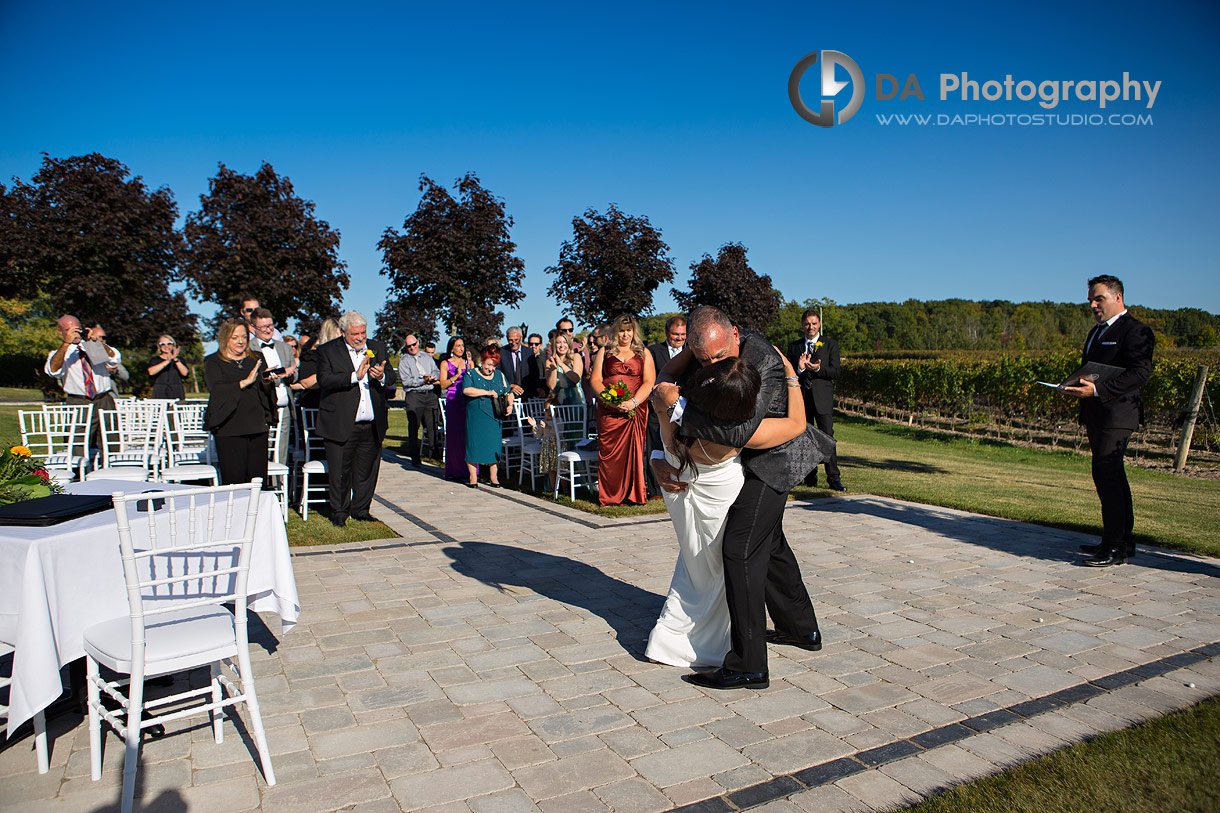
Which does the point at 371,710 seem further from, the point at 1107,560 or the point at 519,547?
the point at 1107,560

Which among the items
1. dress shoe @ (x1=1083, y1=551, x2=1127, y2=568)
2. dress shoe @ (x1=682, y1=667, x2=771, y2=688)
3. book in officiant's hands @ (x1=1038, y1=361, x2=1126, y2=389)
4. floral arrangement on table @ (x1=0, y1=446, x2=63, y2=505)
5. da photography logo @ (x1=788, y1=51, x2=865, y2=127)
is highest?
da photography logo @ (x1=788, y1=51, x2=865, y2=127)

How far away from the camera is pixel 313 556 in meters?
6.37

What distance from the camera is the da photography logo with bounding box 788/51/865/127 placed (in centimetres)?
980

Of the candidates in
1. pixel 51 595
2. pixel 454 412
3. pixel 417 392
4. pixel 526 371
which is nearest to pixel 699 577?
pixel 51 595

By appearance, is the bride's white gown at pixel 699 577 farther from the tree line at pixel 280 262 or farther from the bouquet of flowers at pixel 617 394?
the tree line at pixel 280 262

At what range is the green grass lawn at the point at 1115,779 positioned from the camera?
8.81ft

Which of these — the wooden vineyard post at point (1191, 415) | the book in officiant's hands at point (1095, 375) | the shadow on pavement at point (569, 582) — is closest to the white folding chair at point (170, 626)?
the shadow on pavement at point (569, 582)

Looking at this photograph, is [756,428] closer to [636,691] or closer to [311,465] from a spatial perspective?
[636,691]

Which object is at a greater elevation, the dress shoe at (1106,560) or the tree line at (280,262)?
the tree line at (280,262)

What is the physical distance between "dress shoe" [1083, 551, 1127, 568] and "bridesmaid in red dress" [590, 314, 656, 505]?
438 centimetres

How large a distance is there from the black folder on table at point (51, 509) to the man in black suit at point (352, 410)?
3.61 m

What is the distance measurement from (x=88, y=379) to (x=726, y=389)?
357 inches

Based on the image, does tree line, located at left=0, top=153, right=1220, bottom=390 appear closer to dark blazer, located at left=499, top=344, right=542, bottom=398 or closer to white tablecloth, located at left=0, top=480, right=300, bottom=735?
dark blazer, located at left=499, top=344, right=542, bottom=398

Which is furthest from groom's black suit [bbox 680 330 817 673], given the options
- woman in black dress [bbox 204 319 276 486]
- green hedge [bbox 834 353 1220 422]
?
green hedge [bbox 834 353 1220 422]
